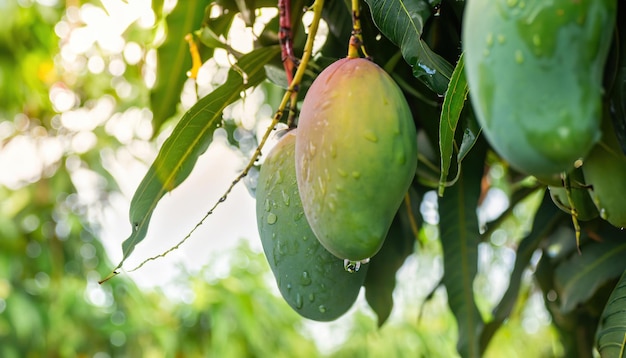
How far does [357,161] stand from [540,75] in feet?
0.36

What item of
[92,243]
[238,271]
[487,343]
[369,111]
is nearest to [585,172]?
[369,111]

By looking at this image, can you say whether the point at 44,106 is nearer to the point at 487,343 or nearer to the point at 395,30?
the point at 487,343

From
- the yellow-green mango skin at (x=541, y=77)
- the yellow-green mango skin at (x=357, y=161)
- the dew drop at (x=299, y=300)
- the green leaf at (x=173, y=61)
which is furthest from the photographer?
the green leaf at (x=173, y=61)

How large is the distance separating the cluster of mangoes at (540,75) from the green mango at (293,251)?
18 cm

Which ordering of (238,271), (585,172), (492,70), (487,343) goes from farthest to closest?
(238,271), (487,343), (585,172), (492,70)

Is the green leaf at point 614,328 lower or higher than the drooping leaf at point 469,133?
lower

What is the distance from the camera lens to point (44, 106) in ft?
7.22

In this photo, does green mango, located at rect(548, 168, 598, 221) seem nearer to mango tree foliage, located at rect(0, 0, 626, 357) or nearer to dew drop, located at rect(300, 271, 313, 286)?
mango tree foliage, located at rect(0, 0, 626, 357)

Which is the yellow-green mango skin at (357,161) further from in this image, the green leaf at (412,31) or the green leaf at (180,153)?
the green leaf at (180,153)

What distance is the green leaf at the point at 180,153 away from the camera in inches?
19.1

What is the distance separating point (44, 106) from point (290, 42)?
1901 mm

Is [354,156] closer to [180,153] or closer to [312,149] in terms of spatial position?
[312,149]

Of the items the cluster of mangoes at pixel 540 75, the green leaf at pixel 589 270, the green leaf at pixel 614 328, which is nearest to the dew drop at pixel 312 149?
the cluster of mangoes at pixel 540 75

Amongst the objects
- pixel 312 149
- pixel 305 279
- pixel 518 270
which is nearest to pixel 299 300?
pixel 305 279
